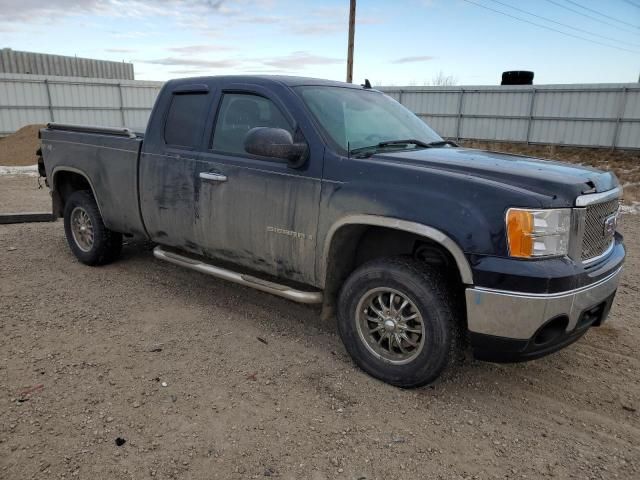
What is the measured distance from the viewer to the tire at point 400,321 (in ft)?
9.79

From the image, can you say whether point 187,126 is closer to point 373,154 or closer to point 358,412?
point 373,154

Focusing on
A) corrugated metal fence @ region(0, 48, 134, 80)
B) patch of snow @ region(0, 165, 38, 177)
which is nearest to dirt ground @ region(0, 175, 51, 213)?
patch of snow @ region(0, 165, 38, 177)

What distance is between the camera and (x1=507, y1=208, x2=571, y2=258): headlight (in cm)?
267

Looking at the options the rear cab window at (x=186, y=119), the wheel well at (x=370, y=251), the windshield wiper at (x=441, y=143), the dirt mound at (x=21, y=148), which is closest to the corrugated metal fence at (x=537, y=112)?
the dirt mound at (x=21, y=148)

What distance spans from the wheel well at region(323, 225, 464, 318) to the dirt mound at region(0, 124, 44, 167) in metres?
16.7

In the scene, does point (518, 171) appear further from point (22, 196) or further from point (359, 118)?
point (22, 196)

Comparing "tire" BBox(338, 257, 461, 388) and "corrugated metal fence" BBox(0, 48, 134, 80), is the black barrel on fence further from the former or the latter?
"corrugated metal fence" BBox(0, 48, 134, 80)

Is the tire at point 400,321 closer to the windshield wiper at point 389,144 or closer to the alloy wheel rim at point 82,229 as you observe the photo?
the windshield wiper at point 389,144

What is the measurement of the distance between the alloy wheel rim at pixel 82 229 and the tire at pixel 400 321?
3458mm

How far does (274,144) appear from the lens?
3295 millimetres

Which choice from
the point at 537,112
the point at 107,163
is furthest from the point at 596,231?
the point at 537,112

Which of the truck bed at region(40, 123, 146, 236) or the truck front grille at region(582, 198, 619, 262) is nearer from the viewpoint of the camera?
the truck front grille at region(582, 198, 619, 262)

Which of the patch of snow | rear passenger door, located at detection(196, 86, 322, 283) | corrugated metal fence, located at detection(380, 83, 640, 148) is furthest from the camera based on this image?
corrugated metal fence, located at detection(380, 83, 640, 148)

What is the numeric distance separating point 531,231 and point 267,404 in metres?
1.85
